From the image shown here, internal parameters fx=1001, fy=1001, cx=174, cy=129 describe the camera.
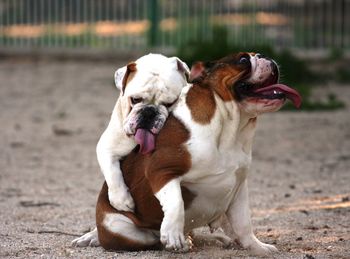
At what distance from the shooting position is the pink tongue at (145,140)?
5.65 m

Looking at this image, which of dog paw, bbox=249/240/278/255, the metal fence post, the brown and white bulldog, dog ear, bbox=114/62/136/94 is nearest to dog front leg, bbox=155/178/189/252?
the brown and white bulldog

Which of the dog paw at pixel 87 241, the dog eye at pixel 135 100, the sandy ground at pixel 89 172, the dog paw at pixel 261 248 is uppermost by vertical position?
the dog eye at pixel 135 100

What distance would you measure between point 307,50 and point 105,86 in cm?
365

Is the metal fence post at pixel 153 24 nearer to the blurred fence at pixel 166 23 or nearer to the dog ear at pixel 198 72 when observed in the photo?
the blurred fence at pixel 166 23

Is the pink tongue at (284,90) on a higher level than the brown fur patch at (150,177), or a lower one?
higher

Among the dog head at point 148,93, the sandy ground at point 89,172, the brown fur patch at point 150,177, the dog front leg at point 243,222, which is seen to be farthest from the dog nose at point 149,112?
the sandy ground at point 89,172

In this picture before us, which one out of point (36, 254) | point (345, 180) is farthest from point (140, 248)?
point (345, 180)

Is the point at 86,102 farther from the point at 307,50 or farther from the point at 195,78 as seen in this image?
the point at 195,78

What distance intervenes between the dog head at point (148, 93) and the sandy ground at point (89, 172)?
719mm

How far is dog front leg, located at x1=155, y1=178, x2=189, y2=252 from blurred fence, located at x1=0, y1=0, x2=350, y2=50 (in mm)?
11074

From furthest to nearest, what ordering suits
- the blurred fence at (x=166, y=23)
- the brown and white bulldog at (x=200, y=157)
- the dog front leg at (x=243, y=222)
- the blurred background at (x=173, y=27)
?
the blurred fence at (x=166, y=23)
the blurred background at (x=173, y=27)
the dog front leg at (x=243, y=222)
the brown and white bulldog at (x=200, y=157)

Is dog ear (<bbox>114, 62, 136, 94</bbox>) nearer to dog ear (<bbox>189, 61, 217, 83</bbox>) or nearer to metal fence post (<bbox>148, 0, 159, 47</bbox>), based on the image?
dog ear (<bbox>189, 61, 217, 83</bbox>)

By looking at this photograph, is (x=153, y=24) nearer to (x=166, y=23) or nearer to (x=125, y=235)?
(x=166, y=23)

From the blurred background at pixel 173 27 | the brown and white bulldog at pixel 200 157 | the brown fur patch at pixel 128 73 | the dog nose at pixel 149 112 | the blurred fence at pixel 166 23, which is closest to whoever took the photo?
the brown and white bulldog at pixel 200 157
